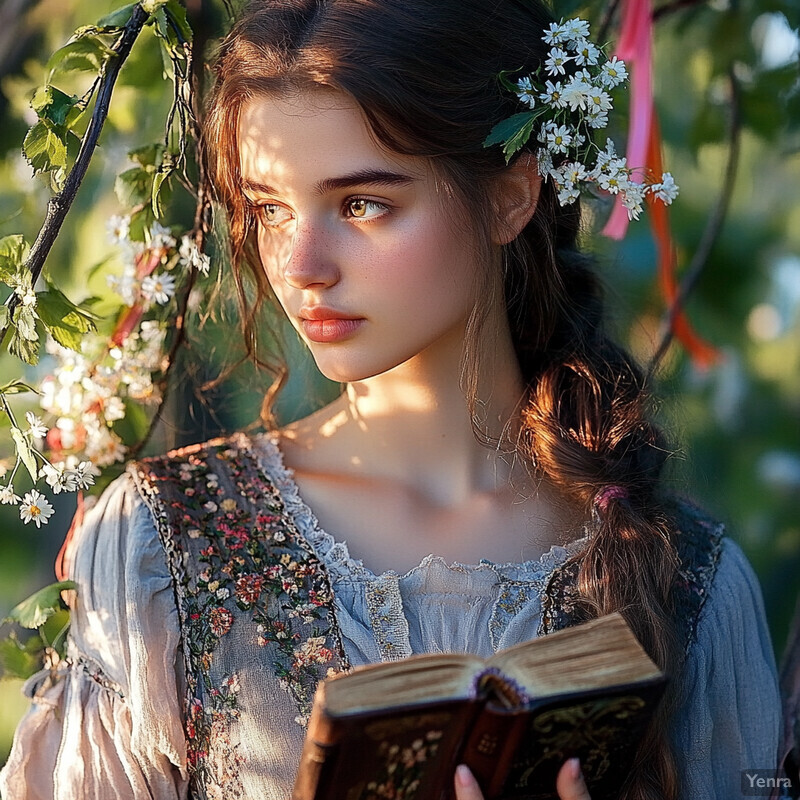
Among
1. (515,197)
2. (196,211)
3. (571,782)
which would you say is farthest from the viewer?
(196,211)

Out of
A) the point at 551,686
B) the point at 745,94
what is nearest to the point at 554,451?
the point at 551,686

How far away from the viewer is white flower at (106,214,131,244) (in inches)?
54.0

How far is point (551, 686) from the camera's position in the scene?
0.88 m

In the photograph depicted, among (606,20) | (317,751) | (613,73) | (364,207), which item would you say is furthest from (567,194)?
(317,751)

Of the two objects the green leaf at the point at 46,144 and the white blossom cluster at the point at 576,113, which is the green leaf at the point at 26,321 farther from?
the white blossom cluster at the point at 576,113

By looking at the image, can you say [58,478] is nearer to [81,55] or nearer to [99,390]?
[99,390]

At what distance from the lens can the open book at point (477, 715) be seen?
2.77 ft

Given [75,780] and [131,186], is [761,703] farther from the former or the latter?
[131,186]

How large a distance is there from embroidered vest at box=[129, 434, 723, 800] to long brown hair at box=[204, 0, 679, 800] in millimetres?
75

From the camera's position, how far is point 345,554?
1.28 metres

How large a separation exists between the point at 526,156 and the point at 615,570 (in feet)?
1.62

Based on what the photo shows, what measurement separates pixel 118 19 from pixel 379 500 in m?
0.62

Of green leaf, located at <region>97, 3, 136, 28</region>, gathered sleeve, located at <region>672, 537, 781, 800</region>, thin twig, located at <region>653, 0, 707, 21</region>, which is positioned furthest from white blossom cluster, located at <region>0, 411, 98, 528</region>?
thin twig, located at <region>653, 0, 707, 21</region>

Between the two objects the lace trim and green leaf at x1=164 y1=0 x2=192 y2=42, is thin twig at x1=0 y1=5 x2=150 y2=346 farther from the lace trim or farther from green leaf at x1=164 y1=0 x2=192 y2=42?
the lace trim
